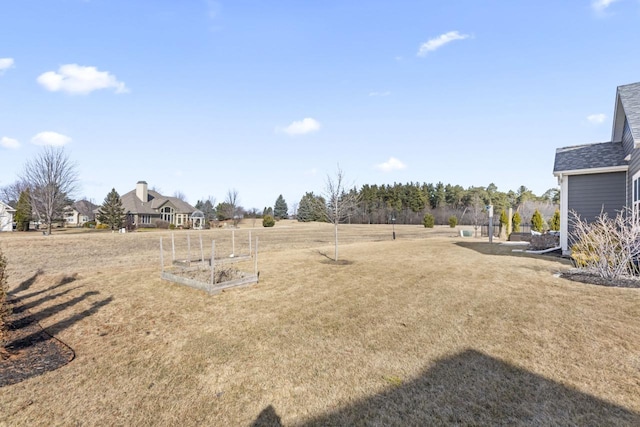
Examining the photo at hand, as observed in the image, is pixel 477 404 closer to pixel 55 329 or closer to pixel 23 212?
pixel 55 329

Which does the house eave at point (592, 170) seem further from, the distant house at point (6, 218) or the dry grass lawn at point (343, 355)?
the distant house at point (6, 218)

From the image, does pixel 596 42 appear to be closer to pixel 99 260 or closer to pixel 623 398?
pixel 623 398

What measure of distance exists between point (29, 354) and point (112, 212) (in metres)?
37.5

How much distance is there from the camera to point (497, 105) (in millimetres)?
16594

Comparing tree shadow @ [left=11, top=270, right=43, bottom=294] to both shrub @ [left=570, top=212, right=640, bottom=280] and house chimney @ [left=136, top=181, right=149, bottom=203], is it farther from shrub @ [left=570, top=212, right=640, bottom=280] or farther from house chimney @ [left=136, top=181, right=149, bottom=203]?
house chimney @ [left=136, top=181, right=149, bottom=203]

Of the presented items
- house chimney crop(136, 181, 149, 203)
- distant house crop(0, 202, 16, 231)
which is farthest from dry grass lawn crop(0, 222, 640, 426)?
house chimney crop(136, 181, 149, 203)

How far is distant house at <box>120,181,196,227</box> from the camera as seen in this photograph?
149 feet

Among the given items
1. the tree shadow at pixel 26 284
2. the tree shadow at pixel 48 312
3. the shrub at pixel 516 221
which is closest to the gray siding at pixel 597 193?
the tree shadow at pixel 48 312

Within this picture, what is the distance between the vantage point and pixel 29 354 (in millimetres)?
4512

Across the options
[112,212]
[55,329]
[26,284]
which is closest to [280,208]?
[112,212]

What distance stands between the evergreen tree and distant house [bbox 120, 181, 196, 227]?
33.8ft

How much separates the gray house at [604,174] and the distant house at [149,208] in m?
43.8

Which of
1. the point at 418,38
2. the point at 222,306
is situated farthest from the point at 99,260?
the point at 418,38

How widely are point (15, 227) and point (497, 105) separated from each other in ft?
162
